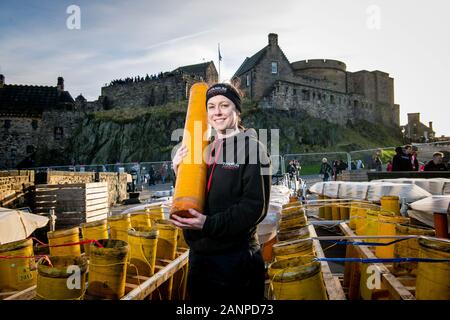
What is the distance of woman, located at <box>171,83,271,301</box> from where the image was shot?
6.77ft

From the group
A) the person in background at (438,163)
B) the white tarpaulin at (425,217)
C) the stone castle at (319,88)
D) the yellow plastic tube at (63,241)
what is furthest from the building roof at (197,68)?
the yellow plastic tube at (63,241)

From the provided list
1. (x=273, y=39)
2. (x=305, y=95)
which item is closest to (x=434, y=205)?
(x=305, y=95)

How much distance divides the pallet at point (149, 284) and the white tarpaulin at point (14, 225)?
2.43 meters

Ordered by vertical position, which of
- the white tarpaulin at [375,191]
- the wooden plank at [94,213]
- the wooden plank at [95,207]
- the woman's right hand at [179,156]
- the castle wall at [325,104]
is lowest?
the wooden plank at [94,213]

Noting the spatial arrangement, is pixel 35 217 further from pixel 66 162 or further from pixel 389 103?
pixel 389 103

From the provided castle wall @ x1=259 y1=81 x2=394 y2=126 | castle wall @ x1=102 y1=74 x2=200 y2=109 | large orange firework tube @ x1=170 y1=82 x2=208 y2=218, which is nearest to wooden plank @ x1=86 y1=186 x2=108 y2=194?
large orange firework tube @ x1=170 y1=82 x2=208 y2=218

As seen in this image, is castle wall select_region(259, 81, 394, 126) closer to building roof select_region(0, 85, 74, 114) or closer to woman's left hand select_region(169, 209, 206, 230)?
building roof select_region(0, 85, 74, 114)

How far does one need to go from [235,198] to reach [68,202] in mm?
9759

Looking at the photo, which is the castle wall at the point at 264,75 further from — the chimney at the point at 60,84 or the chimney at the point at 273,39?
the chimney at the point at 60,84

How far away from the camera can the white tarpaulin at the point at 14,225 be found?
511 centimetres

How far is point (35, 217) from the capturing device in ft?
20.1

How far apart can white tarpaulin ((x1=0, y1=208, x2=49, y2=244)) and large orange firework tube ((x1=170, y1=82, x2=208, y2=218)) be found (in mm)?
4437

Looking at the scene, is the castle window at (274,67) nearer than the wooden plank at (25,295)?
No
